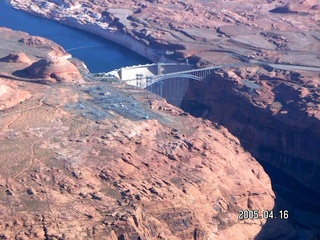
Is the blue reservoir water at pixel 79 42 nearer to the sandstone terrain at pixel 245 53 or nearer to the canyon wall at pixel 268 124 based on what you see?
the sandstone terrain at pixel 245 53

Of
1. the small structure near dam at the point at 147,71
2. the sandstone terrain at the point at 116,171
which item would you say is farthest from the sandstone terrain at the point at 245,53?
the sandstone terrain at the point at 116,171

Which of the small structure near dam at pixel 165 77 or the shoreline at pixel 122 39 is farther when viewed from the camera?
the shoreline at pixel 122 39

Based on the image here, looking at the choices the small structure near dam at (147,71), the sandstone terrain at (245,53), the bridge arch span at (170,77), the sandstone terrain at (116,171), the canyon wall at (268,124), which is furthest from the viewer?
the small structure near dam at (147,71)

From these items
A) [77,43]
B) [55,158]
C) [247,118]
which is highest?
[55,158]

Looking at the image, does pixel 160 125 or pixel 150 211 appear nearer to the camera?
pixel 150 211

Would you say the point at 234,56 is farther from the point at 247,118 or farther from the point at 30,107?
the point at 30,107

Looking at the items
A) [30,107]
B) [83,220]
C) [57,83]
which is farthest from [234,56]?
[83,220]
